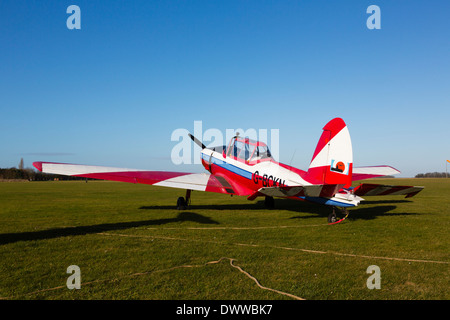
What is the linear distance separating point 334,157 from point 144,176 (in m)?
7.11

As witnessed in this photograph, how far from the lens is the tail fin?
27.3 ft

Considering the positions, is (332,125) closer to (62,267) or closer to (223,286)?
(223,286)

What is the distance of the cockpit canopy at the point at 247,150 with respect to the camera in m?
11.3

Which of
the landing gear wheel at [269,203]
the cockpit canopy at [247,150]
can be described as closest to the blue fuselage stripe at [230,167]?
the cockpit canopy at [247,150]

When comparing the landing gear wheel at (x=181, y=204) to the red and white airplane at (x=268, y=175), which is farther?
the landing gear wheel at (x=181, y=204)

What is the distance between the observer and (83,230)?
7664mm

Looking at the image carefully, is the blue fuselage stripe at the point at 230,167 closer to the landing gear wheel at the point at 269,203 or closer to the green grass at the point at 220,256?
the landing gear wheel at the point at 269,203

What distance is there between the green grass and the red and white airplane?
101cm

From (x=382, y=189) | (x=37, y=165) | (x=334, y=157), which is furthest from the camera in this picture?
(x=37, y=165)

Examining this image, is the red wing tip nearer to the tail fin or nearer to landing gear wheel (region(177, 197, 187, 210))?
landing gear wheel (region(177, 197, 187, 210))

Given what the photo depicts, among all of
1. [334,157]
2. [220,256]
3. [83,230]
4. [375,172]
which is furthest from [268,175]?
[375,172]

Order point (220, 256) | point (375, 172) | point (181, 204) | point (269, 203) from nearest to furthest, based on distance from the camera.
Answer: point (220, 256) < point (181, 204) < point (269, 203) < point (375, 172)

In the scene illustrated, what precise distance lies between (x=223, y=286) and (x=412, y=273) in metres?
2.95

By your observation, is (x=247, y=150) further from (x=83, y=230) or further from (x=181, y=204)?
(x=83, y=230)
